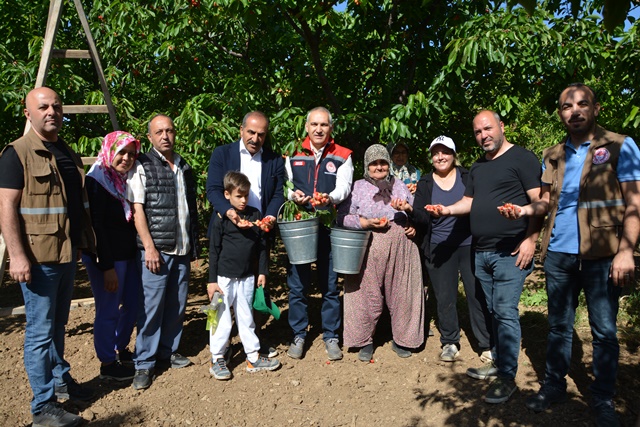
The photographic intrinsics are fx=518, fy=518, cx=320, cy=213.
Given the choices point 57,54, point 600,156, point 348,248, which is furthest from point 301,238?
point 57,54

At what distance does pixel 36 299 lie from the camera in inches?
118

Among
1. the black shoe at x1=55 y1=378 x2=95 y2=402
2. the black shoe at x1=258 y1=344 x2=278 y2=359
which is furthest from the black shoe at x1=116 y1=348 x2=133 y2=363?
the black shoe at x1=258 y1=344 x2=278 y2=359

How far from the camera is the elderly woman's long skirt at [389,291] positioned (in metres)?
4.04

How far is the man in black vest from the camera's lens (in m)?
3.58

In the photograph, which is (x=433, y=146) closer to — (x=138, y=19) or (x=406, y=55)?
(x=406, y=55)

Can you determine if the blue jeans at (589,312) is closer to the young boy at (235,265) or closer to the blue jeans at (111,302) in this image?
the young boy at (235,265)

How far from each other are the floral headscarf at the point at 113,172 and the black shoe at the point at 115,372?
3.70ft

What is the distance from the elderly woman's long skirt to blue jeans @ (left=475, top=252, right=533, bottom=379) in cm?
76

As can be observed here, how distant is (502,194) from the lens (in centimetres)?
340

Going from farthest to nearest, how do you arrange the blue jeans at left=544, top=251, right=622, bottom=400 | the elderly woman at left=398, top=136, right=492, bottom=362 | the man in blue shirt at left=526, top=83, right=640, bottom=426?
1. the elderly woman at left=398, top=136, right=492, bottom=362
2. the blue jeans at left=544, top=251, right=622, bottom=400
3. the man in blue shirt at left=526, top=83, right=640, bottom=426

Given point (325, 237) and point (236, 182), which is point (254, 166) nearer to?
point (236, 182)

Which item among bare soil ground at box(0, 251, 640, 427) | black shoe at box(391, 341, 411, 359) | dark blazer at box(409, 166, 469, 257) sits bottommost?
bare soil ground at box(0, 251, 640, 427)

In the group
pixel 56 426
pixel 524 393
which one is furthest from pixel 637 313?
pixel 56 426

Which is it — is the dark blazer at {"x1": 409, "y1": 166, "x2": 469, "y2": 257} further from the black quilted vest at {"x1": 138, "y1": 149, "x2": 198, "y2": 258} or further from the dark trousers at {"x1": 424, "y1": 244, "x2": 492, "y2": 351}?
the black quilted vest at {"x1": 138, "y1": 149, "x2": 198, "y2": 258}
